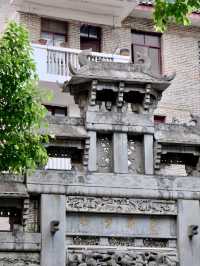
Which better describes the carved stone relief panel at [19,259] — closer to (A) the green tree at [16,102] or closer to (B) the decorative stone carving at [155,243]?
(A) the green tree at [16,102]

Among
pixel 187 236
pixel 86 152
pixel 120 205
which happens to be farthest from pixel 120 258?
pixel 86 152

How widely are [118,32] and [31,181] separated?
32.9ft

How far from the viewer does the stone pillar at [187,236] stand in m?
13.0

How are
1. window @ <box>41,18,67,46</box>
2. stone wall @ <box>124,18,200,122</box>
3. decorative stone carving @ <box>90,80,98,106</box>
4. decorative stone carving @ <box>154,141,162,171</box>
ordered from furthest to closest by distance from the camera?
stone wall @ <box>124,18,200,122</box>
window @ <box>41,18,67,46</box>
decorative stone carving @ <box>154,141,162,171</box>
decorative stone carving @ <box>90,80,98,106</box>

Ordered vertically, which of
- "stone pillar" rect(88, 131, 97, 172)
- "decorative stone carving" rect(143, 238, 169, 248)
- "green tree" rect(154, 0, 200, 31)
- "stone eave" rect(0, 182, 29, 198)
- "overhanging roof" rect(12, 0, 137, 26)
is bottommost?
"decorative stone carving" rect(143, 238, 169, 248)

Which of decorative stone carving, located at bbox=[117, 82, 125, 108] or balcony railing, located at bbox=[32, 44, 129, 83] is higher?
balcony railing, located at bbox=[32, 44, 129, 83]

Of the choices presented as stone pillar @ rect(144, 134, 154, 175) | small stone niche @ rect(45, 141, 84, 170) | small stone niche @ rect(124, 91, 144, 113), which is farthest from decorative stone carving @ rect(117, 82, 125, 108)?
small stone niche @ rect(45, 141, 84, 170)

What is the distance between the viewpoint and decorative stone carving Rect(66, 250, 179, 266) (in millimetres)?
12523

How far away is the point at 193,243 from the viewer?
43.1ft

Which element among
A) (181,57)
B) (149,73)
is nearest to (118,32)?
(181,57)

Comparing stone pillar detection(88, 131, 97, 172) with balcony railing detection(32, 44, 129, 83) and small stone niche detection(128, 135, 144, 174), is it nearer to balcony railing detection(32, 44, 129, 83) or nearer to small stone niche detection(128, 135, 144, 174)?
small stone niche detection(128, 135, 144, 174)

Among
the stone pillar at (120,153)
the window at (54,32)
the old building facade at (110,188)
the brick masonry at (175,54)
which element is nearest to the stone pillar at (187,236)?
the old building facade at (110,188)

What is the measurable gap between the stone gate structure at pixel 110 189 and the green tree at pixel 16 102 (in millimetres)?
1132

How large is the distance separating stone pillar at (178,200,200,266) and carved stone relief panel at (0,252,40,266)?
8.27 ft
